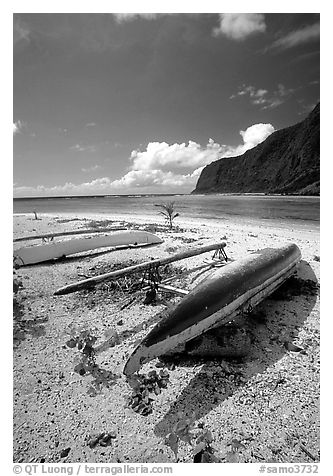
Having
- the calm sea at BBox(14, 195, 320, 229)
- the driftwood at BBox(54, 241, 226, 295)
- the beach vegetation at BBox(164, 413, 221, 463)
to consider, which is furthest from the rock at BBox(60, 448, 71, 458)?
the calm sea at BBox(14, 195, 320, 229)

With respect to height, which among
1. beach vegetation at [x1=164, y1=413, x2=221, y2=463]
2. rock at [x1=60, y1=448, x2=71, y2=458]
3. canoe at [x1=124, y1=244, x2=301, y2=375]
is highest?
canoe at [x1=124, y1=244, x2=301, y2=375]

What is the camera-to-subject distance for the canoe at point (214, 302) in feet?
8.36

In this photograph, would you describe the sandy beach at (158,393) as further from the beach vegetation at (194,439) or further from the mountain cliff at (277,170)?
the mountain cliff at (277,170)

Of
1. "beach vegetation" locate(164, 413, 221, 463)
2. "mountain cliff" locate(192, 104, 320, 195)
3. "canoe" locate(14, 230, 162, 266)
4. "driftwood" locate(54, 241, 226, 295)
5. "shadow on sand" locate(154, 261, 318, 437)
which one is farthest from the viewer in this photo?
"mountain cliff" locate(192, 104, 320, 195)

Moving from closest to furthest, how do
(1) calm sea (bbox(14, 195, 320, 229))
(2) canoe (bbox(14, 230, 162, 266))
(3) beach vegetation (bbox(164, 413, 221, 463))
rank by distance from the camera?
(3) beach vegetation (bbox(164, 413, 221, 463)), (2) canoe (bbox(14, 230, 162, 266)), (1) calm sea (bbox(14, 195, 320, 229))

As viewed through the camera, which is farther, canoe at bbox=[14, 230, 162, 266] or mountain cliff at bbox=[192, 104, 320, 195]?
mountain cliff at bbox=[192, 104, 320, 195]

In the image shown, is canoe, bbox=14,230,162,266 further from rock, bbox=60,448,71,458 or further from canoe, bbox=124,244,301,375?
rock, bbox=60,448,71,458

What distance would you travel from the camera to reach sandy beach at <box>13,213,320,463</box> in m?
2.16

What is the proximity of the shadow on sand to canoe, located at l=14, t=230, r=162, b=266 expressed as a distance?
5.33 meters

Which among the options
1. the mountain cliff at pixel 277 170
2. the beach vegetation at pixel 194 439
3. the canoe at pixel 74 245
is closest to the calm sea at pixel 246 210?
the mountain cliff at pixel 277 170

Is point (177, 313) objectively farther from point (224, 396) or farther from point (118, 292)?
point (118, 292)

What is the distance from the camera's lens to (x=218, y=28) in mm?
3633

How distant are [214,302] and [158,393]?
1230mm

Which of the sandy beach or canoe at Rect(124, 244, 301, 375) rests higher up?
canoe at Rect(124, 244, 301, 375)
